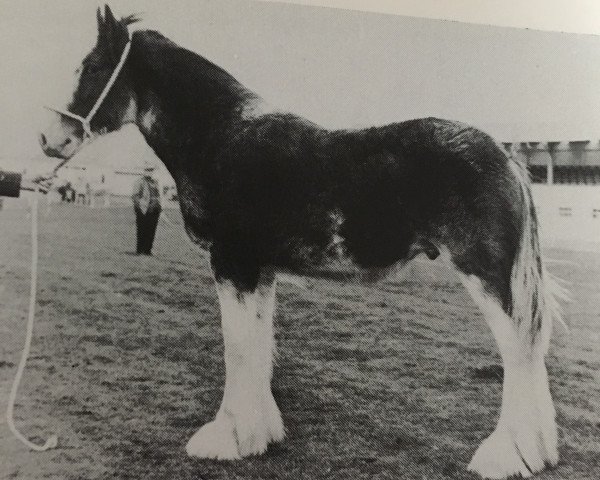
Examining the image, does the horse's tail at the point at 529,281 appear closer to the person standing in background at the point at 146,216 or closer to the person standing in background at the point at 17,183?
the person standing in background at the point at 146,216

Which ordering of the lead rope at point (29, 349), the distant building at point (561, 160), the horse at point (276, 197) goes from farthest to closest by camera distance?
the distant building at point (561, 160) → the horse at point (276, 197) → the lead rope at point (29, 349)

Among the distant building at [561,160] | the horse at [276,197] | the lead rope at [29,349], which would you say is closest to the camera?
the lead rope at [29,349]

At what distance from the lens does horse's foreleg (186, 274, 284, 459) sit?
5.78 ft

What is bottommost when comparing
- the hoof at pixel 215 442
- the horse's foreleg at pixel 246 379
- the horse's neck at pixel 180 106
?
the hoof at pixel 215 442

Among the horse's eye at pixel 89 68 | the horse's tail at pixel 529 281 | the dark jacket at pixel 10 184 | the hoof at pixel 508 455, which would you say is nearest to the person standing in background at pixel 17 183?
the dark jacket at pixel 10 184

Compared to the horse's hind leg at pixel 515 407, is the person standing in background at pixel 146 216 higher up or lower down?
higher up

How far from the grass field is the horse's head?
0.20m

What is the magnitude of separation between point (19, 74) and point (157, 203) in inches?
19.9

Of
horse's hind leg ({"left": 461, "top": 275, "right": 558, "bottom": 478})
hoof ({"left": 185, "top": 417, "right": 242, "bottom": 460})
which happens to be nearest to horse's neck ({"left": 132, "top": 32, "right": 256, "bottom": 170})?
hoof ({"left": 185, "top": 417, "right": 242, "bottom": 460})

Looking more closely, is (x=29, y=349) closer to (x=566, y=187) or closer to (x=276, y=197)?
(x=276, y=197)

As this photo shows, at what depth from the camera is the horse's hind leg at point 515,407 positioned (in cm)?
185

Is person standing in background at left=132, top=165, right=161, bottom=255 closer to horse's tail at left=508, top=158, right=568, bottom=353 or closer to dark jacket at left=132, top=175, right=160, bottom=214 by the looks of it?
dark jacket at left=132, top=175, right=160, bottom=214

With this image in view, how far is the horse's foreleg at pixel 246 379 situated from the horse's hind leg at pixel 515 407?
59cm

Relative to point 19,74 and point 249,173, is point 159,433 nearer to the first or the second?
point 249,173
